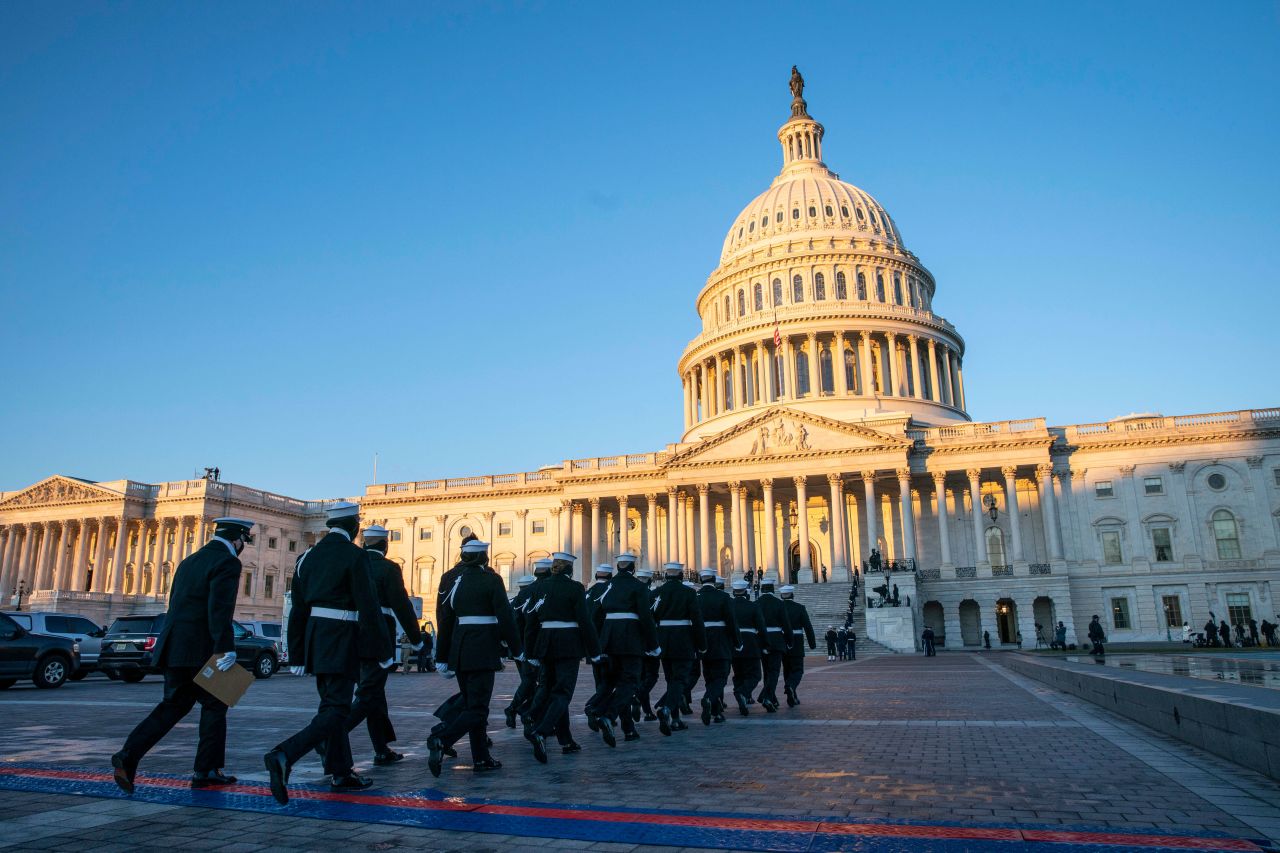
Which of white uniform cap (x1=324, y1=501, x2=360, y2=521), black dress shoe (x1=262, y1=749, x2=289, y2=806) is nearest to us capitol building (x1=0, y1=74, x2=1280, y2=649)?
white uniform cap (x1=324, y1=501, x2=360, y2=521)

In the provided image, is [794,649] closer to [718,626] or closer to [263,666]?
[718,626]

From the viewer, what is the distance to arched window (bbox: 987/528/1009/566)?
59.8 metres

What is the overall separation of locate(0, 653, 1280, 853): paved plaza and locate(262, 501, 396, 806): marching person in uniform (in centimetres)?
48

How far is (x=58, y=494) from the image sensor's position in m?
78.1

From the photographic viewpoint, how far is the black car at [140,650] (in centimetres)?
2617

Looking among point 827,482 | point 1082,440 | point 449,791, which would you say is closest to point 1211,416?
point 1082,440

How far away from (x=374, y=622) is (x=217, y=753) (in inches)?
70.7

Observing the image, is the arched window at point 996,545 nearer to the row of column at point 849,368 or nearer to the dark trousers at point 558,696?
the row of column at point 849,368

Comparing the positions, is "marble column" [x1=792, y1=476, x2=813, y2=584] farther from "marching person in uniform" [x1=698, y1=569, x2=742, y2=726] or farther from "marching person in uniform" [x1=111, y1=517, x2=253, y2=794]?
"marching person in uniform" [x1=111, y1=517, x2=253, y2=794]

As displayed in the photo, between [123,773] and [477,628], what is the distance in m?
3.38

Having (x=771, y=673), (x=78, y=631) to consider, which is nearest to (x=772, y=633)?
(x=771, y=673)

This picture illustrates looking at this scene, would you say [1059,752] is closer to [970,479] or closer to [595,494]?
[970,479]

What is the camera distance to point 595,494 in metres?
67.4

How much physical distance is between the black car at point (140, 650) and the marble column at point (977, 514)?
4280cm
